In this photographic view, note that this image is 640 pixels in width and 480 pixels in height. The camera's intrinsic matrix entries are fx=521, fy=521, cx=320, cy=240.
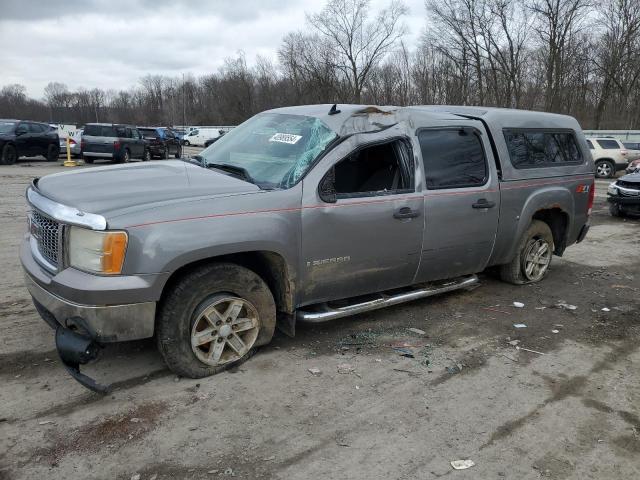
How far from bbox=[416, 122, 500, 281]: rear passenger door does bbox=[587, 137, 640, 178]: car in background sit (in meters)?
19.7

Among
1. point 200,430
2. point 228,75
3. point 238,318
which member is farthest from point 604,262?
point 228,75

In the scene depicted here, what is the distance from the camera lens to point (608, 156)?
73.4ft

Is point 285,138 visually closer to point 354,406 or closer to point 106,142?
point 354,406

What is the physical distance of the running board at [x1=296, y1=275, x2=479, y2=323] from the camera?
418 cm

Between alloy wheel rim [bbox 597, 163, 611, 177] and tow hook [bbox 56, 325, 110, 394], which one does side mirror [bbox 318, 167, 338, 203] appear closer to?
tow hook [bbox 56, 325, 110, 394]

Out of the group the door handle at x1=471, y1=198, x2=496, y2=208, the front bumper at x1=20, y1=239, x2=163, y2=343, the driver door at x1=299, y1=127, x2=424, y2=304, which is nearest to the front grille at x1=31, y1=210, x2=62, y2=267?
the front bumper at x1=20, y1=239, x2=163, y2=343

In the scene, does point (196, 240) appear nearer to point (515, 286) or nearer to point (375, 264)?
point (375, 264)

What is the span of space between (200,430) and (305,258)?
1.45 meters

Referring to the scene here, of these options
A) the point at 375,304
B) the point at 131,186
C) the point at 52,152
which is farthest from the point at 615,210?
the point at 52,152

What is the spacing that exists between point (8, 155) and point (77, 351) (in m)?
21.5

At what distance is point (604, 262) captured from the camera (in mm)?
7789

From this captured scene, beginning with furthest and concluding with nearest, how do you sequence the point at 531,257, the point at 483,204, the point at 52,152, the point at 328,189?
the point at 52,152 < the point at 531,257 < the point at 483,204 < the point at 328,189

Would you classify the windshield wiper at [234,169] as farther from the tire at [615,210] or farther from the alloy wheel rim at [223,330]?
the tire at [615,210]

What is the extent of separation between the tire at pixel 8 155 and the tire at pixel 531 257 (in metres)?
21.2
